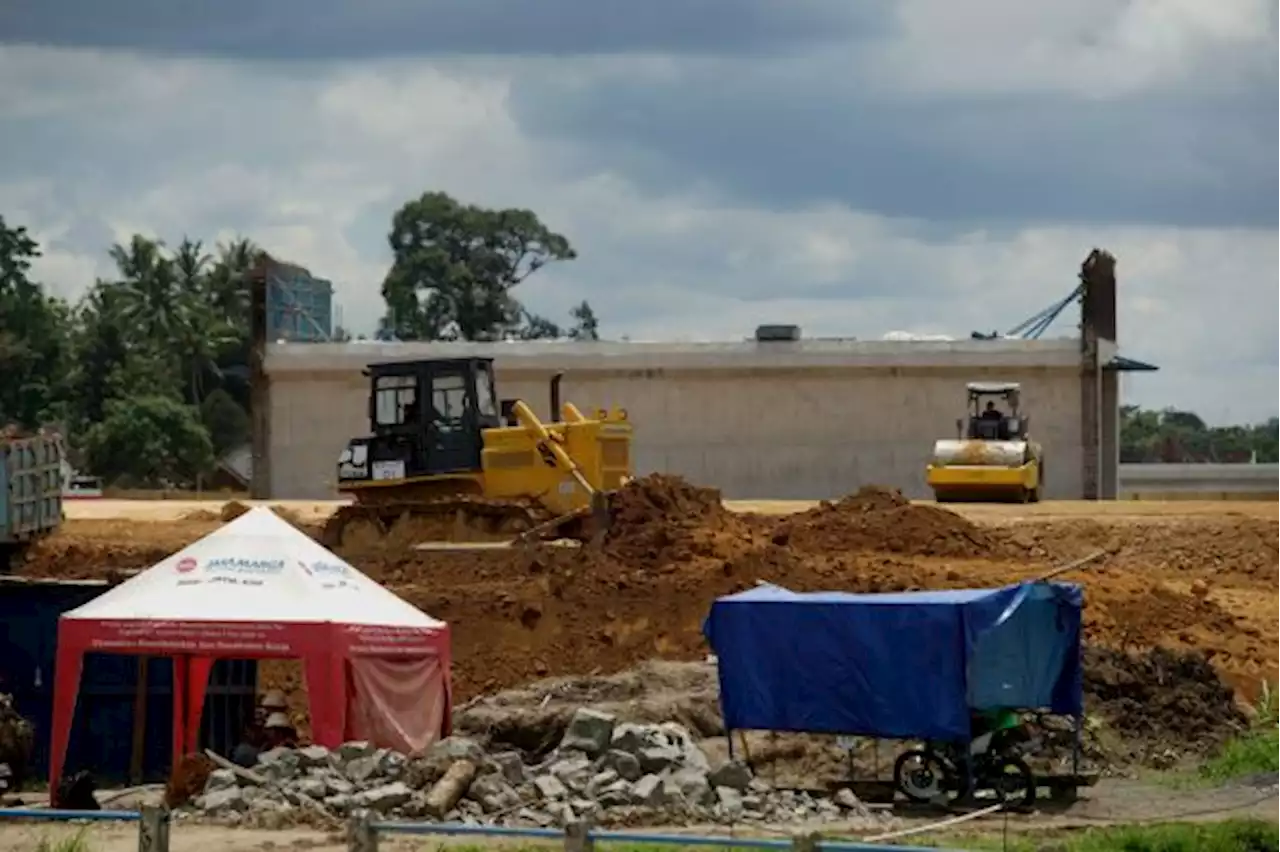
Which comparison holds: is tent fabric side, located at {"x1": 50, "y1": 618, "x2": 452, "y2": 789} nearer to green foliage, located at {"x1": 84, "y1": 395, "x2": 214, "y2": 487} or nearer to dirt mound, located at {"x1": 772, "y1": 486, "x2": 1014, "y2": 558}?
dirt mound, located at {"x1": 772, "y1": 486, "x2": 1014, "y2": 558}

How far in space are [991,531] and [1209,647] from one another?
12.3m

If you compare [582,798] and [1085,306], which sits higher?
[1085,306]

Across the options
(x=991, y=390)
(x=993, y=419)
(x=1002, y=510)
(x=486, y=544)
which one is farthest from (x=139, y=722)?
(x=991, y=390)

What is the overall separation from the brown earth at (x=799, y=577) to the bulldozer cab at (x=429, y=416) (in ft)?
5.07

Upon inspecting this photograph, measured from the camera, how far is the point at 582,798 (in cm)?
2416

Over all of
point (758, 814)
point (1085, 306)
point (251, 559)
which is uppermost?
point (1085, 306)

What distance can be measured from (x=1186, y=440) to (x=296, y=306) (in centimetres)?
8688

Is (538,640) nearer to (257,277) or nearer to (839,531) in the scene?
(839,531)

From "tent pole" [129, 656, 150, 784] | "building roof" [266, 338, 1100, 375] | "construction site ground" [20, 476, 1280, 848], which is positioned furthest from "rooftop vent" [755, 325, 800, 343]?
"tent pole" [129, 656, 150, 784]

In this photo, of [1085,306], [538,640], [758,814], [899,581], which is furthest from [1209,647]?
[1085,306]

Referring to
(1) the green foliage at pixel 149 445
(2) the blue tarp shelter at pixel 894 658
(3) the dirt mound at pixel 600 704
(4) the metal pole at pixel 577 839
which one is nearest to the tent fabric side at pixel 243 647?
(3) the dirt mound at pixel 600 704

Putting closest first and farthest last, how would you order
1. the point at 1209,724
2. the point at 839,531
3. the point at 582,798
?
1. the point at 582,798
2. the point at 1209,724
3. the point at 839,531

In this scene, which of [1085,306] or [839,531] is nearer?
[839,531]

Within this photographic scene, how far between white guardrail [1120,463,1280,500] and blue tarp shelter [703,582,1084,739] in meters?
66.1
